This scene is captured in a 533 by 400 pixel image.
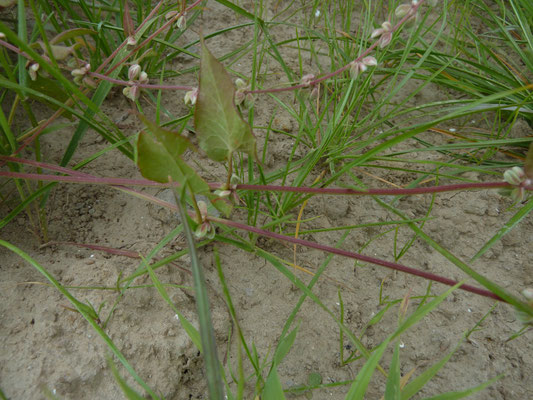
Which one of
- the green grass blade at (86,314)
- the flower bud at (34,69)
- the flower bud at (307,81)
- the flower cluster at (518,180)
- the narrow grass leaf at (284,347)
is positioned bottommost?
the narrow grass leaf at (284,347)

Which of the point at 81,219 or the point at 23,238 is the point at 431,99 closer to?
the point at 81,219

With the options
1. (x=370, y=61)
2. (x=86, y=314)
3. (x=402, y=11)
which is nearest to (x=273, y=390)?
(x=86, y=314)

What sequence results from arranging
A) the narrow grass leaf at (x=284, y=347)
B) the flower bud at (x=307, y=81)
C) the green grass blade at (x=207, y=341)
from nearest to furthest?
the green grass blade at (x=207, y=341)
the narrow grass leaf at (x=284, y=347)
the flower bud at (x=307, y=81)

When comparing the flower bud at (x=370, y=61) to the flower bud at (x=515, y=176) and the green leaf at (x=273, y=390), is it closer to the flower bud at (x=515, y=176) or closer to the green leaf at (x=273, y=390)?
the flower bud at (x=515, y=176)

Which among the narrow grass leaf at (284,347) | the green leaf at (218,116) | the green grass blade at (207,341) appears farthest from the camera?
the narrow grass leaf at (284,347)

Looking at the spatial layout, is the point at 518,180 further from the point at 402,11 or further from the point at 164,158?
the point at 164,158

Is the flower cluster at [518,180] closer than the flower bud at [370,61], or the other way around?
the flower cluster at [518,180]

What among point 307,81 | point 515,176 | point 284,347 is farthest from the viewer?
point 307,81

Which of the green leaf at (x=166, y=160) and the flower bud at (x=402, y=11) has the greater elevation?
the flower bud at (x=402, y=11)

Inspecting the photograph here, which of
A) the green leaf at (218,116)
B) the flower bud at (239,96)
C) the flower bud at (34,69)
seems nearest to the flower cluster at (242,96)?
the flower bud at (239,96)
